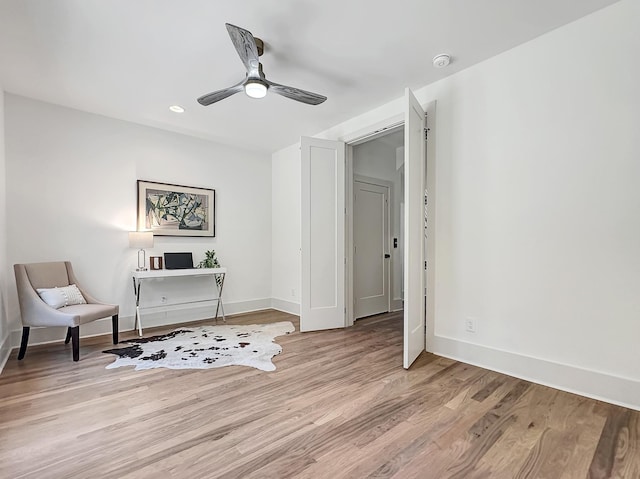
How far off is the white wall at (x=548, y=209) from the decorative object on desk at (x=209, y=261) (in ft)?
10.4

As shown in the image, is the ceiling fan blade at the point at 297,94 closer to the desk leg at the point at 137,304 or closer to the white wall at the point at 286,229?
the white wall at the point at 286,229

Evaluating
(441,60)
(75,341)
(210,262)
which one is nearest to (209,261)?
(210,262)

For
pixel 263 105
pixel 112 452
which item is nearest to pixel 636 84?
pixel 263 105

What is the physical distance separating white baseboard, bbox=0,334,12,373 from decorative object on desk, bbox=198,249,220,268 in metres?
2.10

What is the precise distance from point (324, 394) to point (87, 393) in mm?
1732

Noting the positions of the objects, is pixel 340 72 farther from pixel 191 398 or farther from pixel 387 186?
pixel 191 398

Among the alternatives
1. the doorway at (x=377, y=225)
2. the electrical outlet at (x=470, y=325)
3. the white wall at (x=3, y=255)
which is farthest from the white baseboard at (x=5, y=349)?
the electrical outlet at (x=470, y=325)

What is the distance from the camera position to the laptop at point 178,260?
4328mm

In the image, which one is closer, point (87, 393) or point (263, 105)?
point (87, 393)

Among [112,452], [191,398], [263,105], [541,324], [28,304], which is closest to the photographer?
[112,452]

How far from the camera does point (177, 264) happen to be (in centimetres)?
439

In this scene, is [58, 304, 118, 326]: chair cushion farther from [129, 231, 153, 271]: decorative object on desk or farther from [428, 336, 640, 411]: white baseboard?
[428, 336, 640, 411]: white baseboard

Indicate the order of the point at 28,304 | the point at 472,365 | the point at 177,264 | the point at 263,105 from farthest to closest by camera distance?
1. the point at 177,264
2. the point at 263,105
3. the point at 28,304
4. the point at 472,365

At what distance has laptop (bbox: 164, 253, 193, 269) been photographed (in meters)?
4.33
